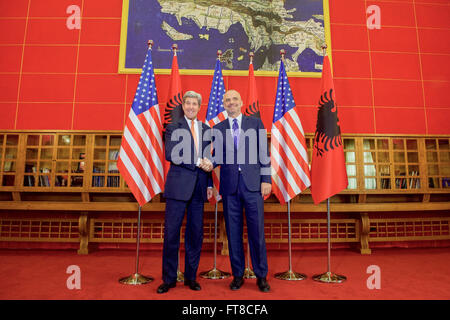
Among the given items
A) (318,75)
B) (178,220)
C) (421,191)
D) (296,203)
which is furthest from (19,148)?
(421,191)

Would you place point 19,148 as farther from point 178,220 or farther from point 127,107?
point 178,220

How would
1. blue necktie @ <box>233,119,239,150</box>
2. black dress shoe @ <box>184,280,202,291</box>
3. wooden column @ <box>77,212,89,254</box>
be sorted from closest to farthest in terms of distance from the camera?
black dress shoe @ <box>184,280,202,291</box> → blue necktie @ <box>233,119,239,150</box> → wooden column @ <box>77,212,89,254</box>

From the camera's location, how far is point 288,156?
3.06 meters

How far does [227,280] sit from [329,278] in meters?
0.95

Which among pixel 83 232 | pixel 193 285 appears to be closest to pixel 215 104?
pixel 193 285

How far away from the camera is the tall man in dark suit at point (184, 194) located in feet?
7.64

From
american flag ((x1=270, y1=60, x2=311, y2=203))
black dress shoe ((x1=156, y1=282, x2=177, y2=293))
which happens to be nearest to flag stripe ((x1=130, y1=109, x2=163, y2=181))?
black dress shoe ((x1=156, y1=282, x2=177, y2=293))

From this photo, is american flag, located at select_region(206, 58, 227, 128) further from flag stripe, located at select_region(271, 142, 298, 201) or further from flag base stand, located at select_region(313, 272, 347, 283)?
flag base stand, located at select_region(313, 272, 347, 283)

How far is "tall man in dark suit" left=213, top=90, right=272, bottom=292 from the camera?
2.36 meters

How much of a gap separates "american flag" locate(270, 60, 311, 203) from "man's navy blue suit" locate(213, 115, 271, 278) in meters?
0.68

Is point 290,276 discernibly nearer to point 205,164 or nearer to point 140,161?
point 205,164

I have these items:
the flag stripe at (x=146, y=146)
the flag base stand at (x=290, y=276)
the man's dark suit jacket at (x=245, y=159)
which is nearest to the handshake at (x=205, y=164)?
the man's dark suit jacket at (x=245, y=159)

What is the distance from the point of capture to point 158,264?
10.6 ft

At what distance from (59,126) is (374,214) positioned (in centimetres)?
493
